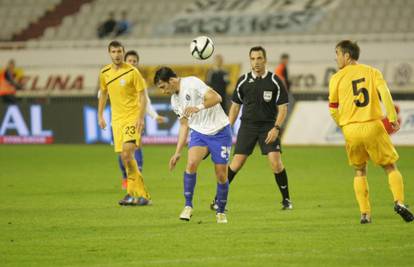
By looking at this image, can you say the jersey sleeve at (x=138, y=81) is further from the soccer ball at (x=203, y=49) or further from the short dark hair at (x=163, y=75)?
the short dark hair at (x=163, y=75)

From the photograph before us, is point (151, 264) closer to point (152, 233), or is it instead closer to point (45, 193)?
point (152, 233)

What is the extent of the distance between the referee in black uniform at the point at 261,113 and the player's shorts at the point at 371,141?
6.58 ft

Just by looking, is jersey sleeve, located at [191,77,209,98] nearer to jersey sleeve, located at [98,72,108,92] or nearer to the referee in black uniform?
the referee in black uniform

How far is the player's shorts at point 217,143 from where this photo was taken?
10758 millimetres

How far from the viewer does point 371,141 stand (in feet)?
33.7

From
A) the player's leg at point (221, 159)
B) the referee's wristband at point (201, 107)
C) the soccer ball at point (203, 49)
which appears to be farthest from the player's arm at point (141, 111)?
the referee's wristband at point (201, 107)

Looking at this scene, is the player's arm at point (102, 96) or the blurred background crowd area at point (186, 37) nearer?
the player's arm at point (102, 96)

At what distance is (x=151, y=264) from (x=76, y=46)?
25030mm

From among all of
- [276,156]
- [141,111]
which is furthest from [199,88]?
[141,111]

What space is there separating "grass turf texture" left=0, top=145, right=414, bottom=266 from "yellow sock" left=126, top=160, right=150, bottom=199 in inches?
11.6

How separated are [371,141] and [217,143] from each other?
1.67 metres

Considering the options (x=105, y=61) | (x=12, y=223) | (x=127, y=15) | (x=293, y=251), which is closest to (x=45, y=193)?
(x=12, y=223)

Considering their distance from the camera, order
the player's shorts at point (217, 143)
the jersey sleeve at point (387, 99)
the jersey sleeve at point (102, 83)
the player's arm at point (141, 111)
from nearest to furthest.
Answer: the jersey sleeve at point (387, 99)
the player's shorts at point (217, 143)
the player's arm at point (141, 111)
the jersey sleeve at point (102, 83)

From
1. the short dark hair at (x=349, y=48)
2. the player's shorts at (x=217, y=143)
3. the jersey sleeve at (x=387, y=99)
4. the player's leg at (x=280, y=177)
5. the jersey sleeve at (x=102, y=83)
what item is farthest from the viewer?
the jersey sleeve at (x=102, y=83)
